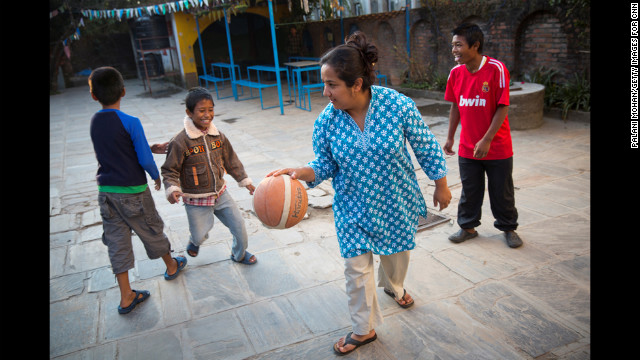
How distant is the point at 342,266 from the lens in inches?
139

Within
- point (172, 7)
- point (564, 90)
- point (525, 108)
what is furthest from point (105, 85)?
point (172, 7)

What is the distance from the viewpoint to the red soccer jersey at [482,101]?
3.31m

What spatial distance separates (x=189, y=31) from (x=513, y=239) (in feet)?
48.9

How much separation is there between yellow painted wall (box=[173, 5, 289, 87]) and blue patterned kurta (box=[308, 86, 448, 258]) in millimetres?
14565

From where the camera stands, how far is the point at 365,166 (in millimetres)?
2350

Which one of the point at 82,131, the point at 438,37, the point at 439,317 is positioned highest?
the point at 438,37

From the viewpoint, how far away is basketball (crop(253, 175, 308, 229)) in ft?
8.06

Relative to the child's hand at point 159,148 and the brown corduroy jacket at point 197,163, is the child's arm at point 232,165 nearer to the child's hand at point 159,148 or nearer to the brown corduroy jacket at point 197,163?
the brown corduroy jacket at point 197,163

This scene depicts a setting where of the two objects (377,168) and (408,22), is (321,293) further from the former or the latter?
(408,22)

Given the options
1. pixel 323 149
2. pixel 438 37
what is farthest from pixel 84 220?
pixel 438 37

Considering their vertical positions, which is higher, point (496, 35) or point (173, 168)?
point (496, 35)

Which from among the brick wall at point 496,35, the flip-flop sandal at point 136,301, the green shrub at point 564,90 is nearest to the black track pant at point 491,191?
the flip-flop sandal at point 136,301
